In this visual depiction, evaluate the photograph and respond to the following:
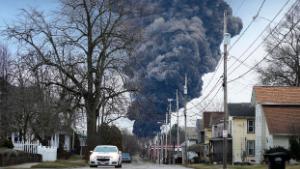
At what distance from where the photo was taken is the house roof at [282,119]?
189 ft

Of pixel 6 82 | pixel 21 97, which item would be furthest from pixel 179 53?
pixel 21 97

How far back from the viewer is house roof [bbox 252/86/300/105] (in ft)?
203

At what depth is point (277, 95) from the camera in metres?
62.9

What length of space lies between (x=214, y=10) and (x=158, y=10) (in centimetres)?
1097

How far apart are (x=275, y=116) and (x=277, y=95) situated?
3.35 meters

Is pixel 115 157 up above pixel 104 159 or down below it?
above

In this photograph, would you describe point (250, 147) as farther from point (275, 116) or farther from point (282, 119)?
point (282, 119)

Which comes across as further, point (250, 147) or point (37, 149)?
point (250, 147)

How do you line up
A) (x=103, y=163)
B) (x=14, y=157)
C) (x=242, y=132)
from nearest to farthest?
(x=103, y=163) → (x=14, y=157) → (x=242, y=132)

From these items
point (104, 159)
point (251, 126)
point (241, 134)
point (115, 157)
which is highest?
point (251, 126)

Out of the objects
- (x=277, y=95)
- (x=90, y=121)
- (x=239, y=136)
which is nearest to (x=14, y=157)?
(x=90, y=121)

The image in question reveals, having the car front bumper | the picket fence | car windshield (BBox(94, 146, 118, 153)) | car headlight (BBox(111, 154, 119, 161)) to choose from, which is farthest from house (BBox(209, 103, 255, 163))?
the car front bumper

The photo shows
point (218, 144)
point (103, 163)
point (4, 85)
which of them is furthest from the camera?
point (218, 144)

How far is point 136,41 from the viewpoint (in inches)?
2279
